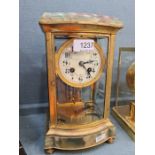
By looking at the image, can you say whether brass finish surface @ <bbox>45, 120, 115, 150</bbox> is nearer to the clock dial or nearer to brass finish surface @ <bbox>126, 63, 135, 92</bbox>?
the clock dial

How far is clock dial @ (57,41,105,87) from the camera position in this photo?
29.0 inches

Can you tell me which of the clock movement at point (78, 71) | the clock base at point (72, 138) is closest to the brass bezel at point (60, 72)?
the clock movement at point (78, 71)

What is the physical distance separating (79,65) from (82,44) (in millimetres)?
86

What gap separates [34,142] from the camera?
2.73 ft

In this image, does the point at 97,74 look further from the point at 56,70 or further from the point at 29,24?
the point at 29,24

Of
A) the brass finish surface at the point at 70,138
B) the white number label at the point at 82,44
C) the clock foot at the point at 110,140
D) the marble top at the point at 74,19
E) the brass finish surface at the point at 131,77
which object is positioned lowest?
the clock foot at the point at 110,140

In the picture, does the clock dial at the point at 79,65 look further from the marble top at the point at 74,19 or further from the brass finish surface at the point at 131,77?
the brass finish surface at the point at 131,77

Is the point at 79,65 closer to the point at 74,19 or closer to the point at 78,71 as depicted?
the point at 78,71

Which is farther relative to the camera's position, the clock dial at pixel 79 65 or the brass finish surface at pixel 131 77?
the brass finish surface at pixel 131 77

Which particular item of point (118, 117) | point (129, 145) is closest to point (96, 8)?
point (118, 117)

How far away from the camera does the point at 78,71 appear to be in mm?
766

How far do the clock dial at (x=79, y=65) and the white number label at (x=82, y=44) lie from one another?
0.07ft

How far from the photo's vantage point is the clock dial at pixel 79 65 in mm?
736

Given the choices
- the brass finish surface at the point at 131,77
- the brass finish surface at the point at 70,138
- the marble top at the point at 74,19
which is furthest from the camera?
the brass finish surface at the point at 131,77
